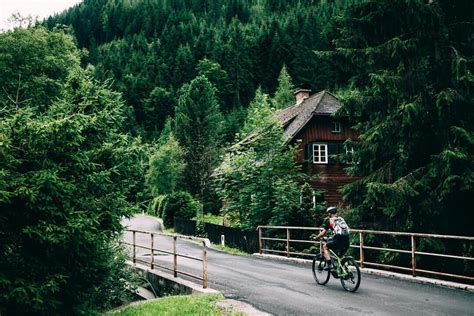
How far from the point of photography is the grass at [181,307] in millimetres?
9070

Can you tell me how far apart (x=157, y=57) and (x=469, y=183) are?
360 ft

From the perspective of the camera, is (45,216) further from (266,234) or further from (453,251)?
(266,234)

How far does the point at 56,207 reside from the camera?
393 inches

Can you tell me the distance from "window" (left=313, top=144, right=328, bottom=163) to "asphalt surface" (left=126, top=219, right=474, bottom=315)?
2143 cm

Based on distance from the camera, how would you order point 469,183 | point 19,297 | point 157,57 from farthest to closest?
1. point 157,57
2. point 469,183
3. point 19,297

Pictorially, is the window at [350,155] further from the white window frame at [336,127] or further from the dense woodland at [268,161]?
the white window frame at [336,127]

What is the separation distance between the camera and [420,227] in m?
15.1

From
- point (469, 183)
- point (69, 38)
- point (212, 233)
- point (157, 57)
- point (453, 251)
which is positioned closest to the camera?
point (469, 183)

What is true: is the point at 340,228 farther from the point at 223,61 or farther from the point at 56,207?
the point at 223,61

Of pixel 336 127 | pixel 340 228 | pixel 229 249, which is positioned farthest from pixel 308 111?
pixel 340 228

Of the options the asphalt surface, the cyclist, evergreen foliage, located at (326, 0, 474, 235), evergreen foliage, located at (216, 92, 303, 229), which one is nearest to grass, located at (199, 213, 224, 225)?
evergreen foliage, located at (216, 92, 303, 229)

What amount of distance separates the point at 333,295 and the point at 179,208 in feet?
110

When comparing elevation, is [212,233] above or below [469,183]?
below

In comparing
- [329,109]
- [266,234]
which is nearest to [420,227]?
[266,234]
